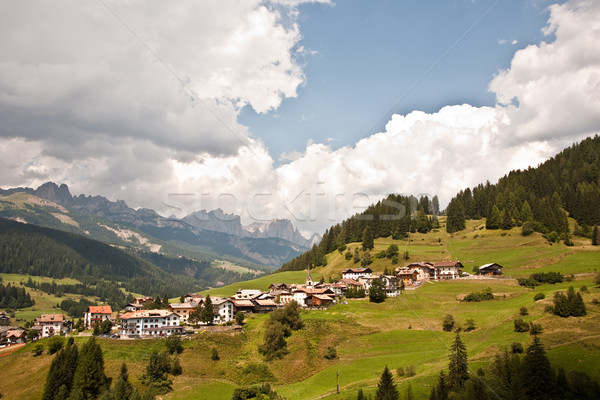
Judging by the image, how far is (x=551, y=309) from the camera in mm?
63531

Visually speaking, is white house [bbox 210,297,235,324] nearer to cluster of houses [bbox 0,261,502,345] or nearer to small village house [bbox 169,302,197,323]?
cluster of houses [bbox 0,261,502,345]

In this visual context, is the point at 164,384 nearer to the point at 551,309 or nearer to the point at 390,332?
the point at 390,332

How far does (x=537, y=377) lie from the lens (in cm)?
4050

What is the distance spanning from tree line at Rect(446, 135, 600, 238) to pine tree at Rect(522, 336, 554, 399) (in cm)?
9951

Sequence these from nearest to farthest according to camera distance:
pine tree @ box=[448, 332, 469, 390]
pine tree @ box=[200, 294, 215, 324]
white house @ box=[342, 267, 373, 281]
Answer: pine tree @ box=[448, 332, 469, 390] < pine tree @ box=[200, 294, 215, 324] < white house @ box=[342, 267, 373, 281]

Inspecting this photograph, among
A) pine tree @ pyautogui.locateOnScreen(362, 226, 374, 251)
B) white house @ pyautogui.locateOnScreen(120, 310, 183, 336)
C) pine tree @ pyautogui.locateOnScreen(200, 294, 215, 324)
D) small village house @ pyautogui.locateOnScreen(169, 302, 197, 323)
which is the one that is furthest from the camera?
pine tree @ pyautogui.locateOnScreen(362, 226, 374, 251)

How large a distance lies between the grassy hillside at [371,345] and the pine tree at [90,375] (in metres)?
3.93

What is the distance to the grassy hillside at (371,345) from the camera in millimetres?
53750

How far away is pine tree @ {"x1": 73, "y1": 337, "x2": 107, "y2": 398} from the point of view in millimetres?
59688

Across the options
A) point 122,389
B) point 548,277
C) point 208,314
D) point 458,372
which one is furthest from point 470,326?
point 122,389

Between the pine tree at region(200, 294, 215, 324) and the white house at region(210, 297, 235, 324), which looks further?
the white house at region(210, 297, 235, 324)

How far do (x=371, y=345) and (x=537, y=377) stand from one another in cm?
3311

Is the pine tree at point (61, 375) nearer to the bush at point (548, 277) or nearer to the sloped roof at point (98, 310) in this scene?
the sloped roof at point (98, 310)

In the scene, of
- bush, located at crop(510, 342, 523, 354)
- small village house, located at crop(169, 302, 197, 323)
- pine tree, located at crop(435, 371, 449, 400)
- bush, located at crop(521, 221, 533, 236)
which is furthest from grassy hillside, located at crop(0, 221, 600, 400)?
bush, located at crop(521, 221, 533, 236)
